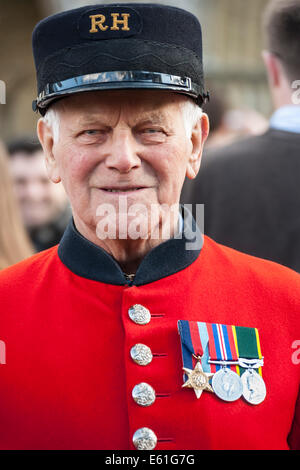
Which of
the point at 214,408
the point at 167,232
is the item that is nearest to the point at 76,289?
the point at 167,232

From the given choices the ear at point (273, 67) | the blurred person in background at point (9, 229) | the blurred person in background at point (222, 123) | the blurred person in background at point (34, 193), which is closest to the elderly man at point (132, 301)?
the ear at point (273, 67)

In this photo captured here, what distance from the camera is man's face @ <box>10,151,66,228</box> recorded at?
200 inches

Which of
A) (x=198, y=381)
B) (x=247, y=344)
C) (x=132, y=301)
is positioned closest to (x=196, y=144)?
(x=132, y=301)

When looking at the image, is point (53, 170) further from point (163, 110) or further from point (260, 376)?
point (260, 376)


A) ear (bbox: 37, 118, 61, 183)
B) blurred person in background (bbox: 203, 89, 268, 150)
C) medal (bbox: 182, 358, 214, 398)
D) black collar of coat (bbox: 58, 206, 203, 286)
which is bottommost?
medal (bbox: 182, 358, 214, 398)

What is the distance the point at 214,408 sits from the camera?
6.69ft

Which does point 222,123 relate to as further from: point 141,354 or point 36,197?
point 141,354

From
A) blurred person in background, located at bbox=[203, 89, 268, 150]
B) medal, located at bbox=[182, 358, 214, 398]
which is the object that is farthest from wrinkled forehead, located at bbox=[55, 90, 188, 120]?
blurred person in background, located at bbox=[203, 89, 268, 150]

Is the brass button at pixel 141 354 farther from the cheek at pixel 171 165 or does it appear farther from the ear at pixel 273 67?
the ear at pixel 273 67

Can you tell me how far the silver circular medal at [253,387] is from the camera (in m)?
2.08

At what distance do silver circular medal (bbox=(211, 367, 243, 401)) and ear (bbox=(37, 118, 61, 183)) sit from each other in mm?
780

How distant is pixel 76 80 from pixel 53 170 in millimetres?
326

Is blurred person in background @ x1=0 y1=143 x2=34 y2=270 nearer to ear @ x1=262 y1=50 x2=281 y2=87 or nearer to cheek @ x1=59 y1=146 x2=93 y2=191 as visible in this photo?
cheek @ x1=59 y1=146 x2=93 y2=191

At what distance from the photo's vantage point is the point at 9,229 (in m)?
3.39
